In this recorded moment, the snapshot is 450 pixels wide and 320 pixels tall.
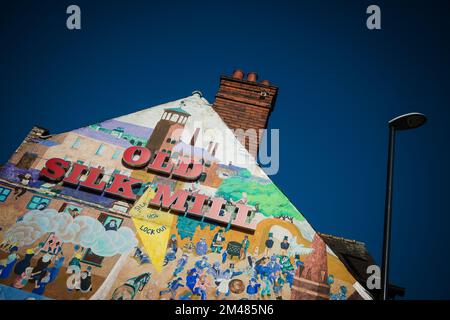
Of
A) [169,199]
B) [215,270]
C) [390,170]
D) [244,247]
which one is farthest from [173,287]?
[390,170]

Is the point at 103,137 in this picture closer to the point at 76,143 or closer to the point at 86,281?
the point at 76,143

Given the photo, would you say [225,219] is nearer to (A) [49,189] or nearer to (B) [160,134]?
(B) [160,134]

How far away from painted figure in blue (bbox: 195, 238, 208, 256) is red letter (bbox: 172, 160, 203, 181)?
1536 millimetres

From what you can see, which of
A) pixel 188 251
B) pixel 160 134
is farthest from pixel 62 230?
pixel 160 134

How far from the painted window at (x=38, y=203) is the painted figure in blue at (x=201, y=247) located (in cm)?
339

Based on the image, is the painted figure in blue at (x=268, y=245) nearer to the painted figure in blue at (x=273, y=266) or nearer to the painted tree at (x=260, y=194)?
the painted figure in blue at (x=273, y=266)

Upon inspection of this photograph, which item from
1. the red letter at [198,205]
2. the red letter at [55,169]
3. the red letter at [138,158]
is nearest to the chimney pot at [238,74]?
the red letter at [138,158]

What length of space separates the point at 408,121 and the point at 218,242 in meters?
4.44

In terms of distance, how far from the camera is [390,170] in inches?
204

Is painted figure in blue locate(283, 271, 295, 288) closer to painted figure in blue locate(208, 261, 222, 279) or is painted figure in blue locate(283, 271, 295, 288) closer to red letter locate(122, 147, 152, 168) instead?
painted figure in blue locate(208, 261, 222, 279)

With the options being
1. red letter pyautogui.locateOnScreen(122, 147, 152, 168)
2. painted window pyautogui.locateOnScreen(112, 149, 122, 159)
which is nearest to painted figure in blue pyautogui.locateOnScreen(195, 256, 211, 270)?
A: red letter pyautogui.locateOnScreen(122, 147, 152, 168)

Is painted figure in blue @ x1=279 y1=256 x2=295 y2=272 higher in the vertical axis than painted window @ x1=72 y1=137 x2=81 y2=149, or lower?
lower

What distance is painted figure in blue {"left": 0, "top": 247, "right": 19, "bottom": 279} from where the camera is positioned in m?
5.19
